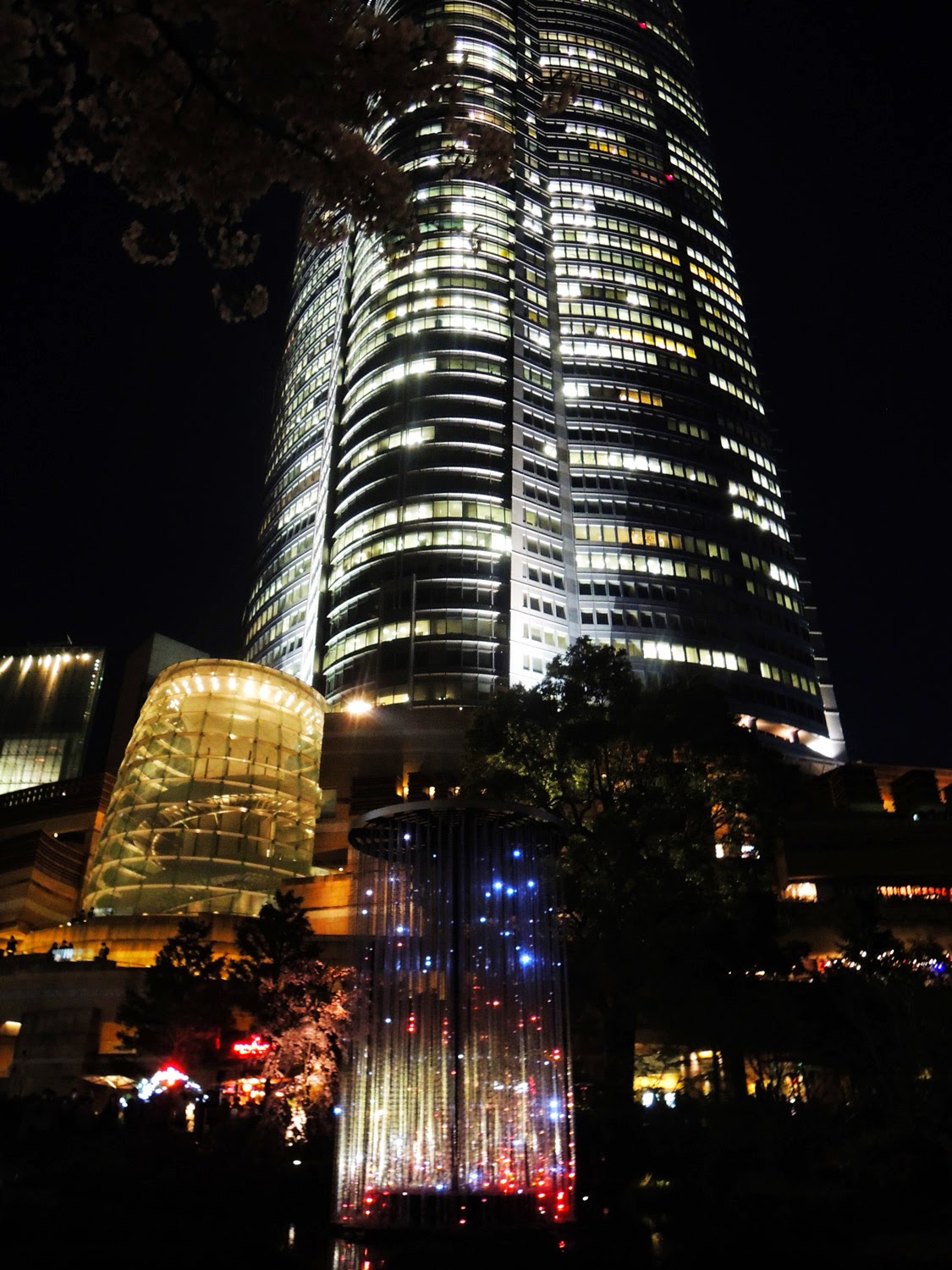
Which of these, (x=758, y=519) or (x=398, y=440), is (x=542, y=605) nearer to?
(x=398, y=440)

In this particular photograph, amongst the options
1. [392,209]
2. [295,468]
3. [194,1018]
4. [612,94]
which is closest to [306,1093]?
[194,1018]

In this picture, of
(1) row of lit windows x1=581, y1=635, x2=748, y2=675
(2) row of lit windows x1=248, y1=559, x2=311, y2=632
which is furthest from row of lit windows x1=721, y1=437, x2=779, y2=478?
(2) row of lit windows x1=248, y1=559, x2=311, y2=632

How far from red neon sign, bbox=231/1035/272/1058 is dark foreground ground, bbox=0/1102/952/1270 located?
8.97m

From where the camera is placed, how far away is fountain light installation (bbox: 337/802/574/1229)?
16953 mm

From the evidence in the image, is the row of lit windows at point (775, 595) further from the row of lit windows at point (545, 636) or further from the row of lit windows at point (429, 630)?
the row of lit windows at point (429, 630)

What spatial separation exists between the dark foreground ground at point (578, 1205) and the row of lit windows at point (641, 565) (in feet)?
297

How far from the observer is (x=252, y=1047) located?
1340 inches

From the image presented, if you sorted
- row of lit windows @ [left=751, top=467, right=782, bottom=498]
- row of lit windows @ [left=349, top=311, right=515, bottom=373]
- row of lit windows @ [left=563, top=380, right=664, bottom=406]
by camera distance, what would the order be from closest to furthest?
row of lit windows @ [left=349, top=311, right=515, bottom=373], row of lit windows @ [left=563, top=380, right=664, bottom=406], row of lit windows @ [left=751, top=467, right=782, bottom=498]

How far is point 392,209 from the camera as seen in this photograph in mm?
11234

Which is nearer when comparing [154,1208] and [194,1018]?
[154,1208]

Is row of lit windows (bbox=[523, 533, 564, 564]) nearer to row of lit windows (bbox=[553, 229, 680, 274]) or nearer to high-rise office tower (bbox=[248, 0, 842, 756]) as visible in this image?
high-rise office tower (bbox=[248, 0, 842, 756])

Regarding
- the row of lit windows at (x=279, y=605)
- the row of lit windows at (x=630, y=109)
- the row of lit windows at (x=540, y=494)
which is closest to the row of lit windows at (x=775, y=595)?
the row of lit windows at (x=540, y=494)

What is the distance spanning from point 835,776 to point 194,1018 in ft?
195

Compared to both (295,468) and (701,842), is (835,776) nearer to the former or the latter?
(701,842)
